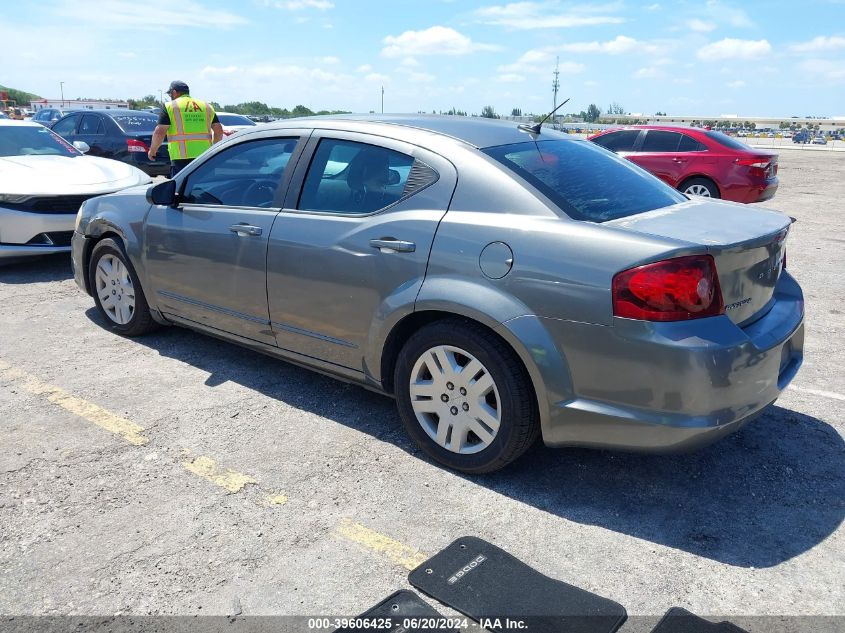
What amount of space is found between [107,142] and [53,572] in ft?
40.2

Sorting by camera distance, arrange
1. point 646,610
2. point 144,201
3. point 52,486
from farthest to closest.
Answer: point 144,201
point 52,486
point 646,610

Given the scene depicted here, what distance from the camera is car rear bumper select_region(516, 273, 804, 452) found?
2.65 m

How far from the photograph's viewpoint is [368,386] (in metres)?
3.64

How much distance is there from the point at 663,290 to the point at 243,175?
8.79 ft

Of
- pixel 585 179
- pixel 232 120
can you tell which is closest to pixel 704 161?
pixel 585 179

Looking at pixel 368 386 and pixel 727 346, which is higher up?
pixel 727 346

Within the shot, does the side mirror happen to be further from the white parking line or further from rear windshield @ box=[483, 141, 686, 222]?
the white parking line

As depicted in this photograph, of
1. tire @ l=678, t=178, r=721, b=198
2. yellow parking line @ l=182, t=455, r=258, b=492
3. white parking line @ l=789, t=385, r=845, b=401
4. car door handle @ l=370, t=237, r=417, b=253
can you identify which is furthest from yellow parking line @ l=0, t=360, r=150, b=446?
tire @ l=678, t=178, r=721, b=198

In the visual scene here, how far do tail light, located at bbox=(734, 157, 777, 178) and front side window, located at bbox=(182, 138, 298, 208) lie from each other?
9.81 m

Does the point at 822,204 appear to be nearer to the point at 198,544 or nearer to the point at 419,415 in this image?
the point at 419,415

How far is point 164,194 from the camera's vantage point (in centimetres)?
444

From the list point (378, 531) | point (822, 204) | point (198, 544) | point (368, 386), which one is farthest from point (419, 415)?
point (822, 204)

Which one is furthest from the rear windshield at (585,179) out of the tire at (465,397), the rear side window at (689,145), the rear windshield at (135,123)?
the rear windshield at (135,123)

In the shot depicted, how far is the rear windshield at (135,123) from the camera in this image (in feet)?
43.3
